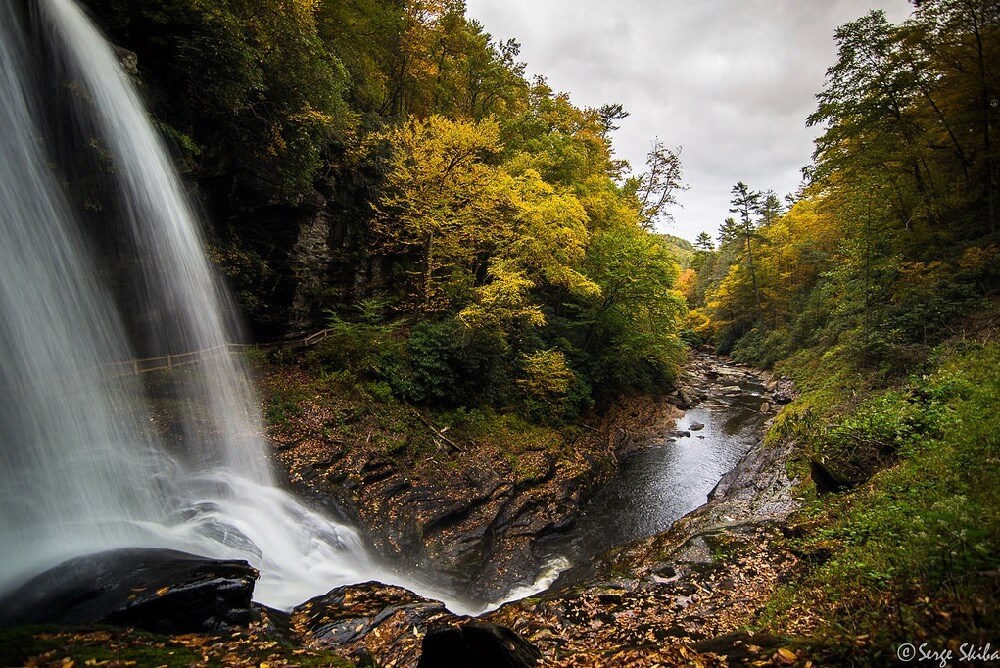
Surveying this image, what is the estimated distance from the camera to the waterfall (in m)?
5.87

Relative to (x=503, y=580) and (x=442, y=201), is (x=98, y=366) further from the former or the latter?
(x=442, y=201)

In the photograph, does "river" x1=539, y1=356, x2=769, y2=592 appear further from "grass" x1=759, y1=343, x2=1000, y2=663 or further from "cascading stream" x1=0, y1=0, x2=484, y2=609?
"grass" x1=759, y1=343, x2=1000, y2=663

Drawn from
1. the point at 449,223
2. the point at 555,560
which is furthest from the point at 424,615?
the point at 449,223

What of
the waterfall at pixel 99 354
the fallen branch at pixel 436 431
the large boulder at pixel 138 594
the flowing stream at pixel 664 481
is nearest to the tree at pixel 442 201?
the fallen branch at pixel 436 431

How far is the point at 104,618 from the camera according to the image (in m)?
3.98

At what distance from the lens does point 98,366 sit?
24.4 ft

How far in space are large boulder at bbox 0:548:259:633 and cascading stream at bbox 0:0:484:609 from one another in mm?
735

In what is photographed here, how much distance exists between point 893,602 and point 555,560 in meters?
7.15

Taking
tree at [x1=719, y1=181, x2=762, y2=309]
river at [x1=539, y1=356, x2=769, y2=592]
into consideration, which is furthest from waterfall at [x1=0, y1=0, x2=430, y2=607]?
tree at [x1=719, y1=181, x2=762, y2=309]

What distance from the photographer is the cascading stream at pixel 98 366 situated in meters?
5.86

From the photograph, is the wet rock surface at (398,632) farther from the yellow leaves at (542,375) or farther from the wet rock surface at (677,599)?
the yellow leaves at (542,375)

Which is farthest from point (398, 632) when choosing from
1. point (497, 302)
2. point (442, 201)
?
point (442, 201)

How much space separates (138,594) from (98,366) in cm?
534

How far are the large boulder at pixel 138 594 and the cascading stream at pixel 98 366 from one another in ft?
2.41
